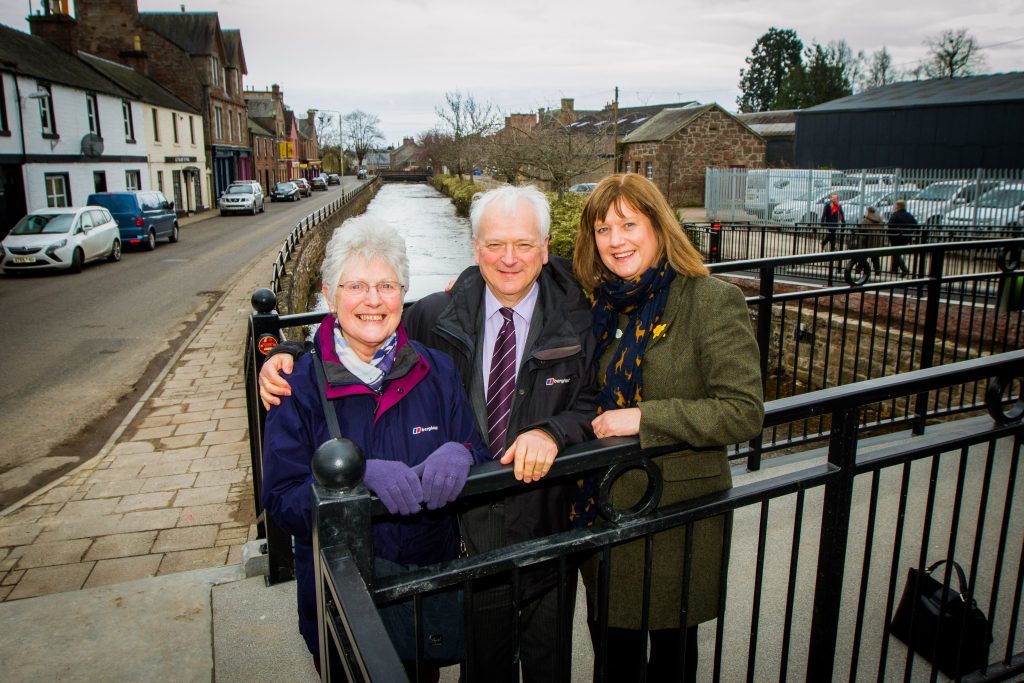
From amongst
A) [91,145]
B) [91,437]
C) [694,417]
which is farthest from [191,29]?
[694,417]

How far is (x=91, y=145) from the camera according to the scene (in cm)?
2612

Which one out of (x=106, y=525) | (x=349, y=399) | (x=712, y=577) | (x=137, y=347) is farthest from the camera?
(x=137, y=347)

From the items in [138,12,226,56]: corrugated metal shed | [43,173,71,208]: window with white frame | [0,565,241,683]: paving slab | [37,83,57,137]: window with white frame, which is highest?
[138,12,226,56]: corrugated metal shed

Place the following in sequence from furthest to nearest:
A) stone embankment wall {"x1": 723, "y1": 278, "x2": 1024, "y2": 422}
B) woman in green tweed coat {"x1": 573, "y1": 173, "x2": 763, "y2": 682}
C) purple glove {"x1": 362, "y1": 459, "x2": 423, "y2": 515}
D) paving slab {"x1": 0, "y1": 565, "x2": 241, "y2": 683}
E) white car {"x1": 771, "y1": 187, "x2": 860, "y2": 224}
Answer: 1. white car {"x1": 771, "y1": 187, "x2": 860, "y2": 224}
2. stone embankment wall {"x1": 723, "y1": 278, "x2": 1024, "y2": 422}
3. paving slab {"x1": 0, "y1": 565, "x2": 241, "y2": 683}
4. woman in green tweed coat {"x1": 573, "y1": 173, "x2": 763, "y2": 682}
5. purple glove {"x1": 362, "y1": 459, "x2": 423, "y2": 515}

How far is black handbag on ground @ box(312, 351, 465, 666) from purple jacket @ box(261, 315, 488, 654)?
0.22 feet

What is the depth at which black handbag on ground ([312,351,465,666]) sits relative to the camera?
79.0 inches

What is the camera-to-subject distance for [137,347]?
10688 millimetres

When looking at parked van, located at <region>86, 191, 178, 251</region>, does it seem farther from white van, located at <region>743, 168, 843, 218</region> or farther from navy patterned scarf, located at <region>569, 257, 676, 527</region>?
navy patterned scarf, located at <region>569, 257, 676, 527</region>

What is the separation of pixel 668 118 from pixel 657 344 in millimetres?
41040

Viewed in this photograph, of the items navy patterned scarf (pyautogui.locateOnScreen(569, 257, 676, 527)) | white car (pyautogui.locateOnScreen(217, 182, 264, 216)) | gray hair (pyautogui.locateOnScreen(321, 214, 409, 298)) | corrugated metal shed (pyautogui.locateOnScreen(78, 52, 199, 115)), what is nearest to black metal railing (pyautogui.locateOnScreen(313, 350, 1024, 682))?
navy patterned scarf (pyautogui.locateOnScreen(569, 257, 676, 527))

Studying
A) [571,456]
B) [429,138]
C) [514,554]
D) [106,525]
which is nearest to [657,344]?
[571,456]

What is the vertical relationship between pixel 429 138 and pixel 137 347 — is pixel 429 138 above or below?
above

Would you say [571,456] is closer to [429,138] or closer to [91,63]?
[91,63]

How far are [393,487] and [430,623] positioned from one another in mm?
818
